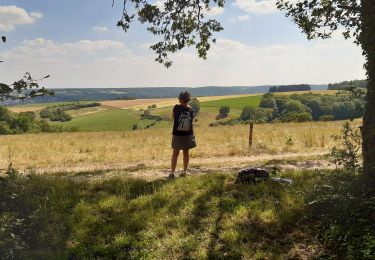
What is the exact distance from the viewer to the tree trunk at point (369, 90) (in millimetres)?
6707

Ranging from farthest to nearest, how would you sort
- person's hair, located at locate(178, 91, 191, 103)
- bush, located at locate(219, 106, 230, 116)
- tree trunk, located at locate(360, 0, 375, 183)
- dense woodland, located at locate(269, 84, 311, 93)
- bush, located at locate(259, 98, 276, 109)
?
dense woodland, located at locate(269, 84, 311, 93), bush, located at locate(219, 106, 230, 116), bush, located at locate(259, 98, 276, 109), person's hair, located at locate(178, 91, 191, 103), tree trunk, located at locate(360, 0, 375, 183)

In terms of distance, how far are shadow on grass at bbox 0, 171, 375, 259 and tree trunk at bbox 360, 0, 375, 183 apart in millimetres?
441

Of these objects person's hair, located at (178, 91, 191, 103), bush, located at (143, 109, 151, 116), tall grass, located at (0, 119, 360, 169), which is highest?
person's hair, located at (178, 91, 191, 103)

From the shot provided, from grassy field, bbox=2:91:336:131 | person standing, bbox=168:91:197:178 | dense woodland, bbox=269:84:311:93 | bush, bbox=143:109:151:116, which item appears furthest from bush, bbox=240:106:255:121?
person standing, bbox=168:91:197:178

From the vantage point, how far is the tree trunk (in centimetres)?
671

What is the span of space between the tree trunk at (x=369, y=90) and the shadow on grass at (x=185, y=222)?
44cm

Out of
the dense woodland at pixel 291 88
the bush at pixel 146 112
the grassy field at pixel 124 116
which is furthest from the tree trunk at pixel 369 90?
the dense woodland at pixel 291 88

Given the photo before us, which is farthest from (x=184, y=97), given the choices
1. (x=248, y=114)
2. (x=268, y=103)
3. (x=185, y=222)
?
(x=268, y=103)

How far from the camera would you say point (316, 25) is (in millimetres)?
10242

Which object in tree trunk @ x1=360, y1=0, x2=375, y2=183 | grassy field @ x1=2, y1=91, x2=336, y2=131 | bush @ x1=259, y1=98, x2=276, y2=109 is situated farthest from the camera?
bush @ x1=259, y1=98, x2=276, y2=109

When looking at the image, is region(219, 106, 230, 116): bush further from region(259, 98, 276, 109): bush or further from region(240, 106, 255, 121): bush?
region(259, 98, 276, 109): bush

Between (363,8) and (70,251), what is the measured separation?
21.4 ft

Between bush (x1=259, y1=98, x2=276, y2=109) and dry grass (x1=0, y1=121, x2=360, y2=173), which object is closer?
dry grass (x1=0, y1=121, x2=360, y2=173)

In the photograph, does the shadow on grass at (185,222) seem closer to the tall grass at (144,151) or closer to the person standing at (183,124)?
the person standing at (183,124)
